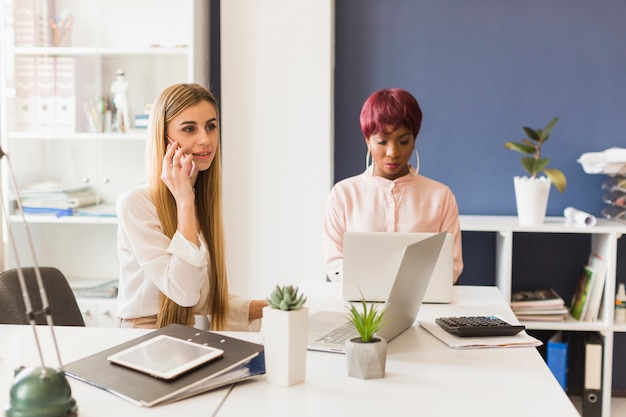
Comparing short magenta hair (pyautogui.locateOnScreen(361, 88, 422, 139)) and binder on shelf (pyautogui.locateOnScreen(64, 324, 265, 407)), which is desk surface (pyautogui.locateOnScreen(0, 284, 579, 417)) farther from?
short magenta hair (pyautogui.locateOnScreen(361, 88, 422, 139))

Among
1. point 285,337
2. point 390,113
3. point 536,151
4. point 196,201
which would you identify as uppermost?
point 390,113

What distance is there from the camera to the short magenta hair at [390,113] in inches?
114

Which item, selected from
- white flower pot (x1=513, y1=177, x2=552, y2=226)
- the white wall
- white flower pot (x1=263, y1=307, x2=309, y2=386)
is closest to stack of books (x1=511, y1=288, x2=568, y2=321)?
white flower pot (x1=513, y1=177, x2=552, y2=226)

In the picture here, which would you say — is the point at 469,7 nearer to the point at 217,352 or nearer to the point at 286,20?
the point at 286,20

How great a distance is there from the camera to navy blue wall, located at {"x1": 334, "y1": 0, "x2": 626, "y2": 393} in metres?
3.72

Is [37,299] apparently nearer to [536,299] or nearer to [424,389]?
[424,389]

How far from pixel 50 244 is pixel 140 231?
1.91m

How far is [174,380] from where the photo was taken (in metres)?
1.59

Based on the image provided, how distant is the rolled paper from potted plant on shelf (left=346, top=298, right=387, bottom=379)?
201 cm

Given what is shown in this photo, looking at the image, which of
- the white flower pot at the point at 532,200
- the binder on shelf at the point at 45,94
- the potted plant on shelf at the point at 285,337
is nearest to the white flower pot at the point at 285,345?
the potted plant on shelf at the point at 285,337

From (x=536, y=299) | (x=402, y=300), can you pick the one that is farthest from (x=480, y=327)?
(x=536, y=299)

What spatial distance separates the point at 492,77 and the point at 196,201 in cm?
190

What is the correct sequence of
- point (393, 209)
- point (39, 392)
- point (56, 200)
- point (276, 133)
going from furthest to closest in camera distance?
point (56, 200) < point (276, 133) < point (393, 209) < point (39, 392)

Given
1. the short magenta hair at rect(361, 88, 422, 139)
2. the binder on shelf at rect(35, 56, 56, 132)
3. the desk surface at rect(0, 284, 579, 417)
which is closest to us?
the desk surface at rect(0, 284, 579, 417)
